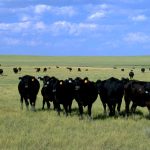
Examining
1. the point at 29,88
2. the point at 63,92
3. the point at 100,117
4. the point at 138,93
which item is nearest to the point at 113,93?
the point at 138,93

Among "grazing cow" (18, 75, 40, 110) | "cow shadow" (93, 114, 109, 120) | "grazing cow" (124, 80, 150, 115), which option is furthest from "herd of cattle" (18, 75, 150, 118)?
"grazing cow" (18, 75, 40, 110)

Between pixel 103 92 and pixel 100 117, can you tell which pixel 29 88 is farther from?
pixel 100 117

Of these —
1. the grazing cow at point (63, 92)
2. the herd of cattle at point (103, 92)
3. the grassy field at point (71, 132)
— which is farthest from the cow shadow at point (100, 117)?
the grazing cow at point (63, 92)

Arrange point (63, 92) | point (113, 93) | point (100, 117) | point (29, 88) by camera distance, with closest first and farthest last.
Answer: point (100, 117)
point (113, 93)
point (63, 92)
point (29, 88)

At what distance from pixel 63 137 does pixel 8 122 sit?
11.0 feet

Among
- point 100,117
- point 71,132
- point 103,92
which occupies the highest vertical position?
point 103,92

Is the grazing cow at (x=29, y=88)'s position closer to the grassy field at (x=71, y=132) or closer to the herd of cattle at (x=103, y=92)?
the herd of cattle at (x=103, y=92)

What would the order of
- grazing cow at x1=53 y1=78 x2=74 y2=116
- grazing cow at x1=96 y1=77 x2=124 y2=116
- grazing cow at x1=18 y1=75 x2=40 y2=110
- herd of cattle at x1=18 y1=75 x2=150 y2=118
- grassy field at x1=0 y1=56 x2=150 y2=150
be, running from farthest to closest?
grazing cow at x1=18 y1=75 x2=40 y2=110 → grazing cow at x1=53 y1=78 x2=74 y2=116 → grazing cow at x1=96 y1=77 x2=124 y2=116 → herd of cattle at x1=18 y1=75 x2=150 y2=118 → grassy field at x1=0 y1=56 x2=150 y2=150

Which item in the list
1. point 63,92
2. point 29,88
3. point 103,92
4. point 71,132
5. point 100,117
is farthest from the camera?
point 29,88

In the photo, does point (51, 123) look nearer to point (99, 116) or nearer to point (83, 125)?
point (83, 125)

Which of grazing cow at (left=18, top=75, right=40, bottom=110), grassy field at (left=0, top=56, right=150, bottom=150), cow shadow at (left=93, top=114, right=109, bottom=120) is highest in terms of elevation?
grazing cow at (left=18, top=75, right=40, bottom=110)

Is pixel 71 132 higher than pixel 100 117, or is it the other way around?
pixel 71 132

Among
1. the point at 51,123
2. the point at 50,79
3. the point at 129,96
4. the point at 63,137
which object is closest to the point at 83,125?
the point at 51,123

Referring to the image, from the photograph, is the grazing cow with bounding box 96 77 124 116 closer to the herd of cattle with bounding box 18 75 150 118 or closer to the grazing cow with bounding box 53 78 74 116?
the herd of cattle with bounding box 18 75 150 118
